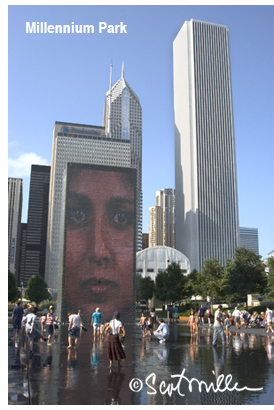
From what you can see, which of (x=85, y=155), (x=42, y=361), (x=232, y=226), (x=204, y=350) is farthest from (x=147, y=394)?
(x=85, y=155)

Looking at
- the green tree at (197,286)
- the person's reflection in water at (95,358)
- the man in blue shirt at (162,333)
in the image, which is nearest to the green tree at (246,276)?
the green tree at (197,286)

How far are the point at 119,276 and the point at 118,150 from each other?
449 ft

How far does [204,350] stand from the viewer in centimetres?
1755

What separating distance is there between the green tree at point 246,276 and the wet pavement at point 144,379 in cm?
3398

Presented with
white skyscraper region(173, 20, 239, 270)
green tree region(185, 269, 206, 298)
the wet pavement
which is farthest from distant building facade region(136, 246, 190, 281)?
the wet pavement

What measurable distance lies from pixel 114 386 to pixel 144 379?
4.40 ft

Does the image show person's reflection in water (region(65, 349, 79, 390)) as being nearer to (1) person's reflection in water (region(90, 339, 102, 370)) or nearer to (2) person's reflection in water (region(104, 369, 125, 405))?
(1) person's reflection in water (region(90, 339, 102, 370))

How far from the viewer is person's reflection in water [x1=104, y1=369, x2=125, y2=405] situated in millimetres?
8352

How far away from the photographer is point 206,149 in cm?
15462

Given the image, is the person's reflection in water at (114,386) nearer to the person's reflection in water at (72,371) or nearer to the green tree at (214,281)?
the person's reflection in water at (72,371)

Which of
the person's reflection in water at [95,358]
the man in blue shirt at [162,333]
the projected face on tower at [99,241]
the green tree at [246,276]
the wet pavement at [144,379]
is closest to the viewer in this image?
the wet pavement at [144,379]

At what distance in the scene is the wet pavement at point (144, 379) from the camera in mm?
8578
